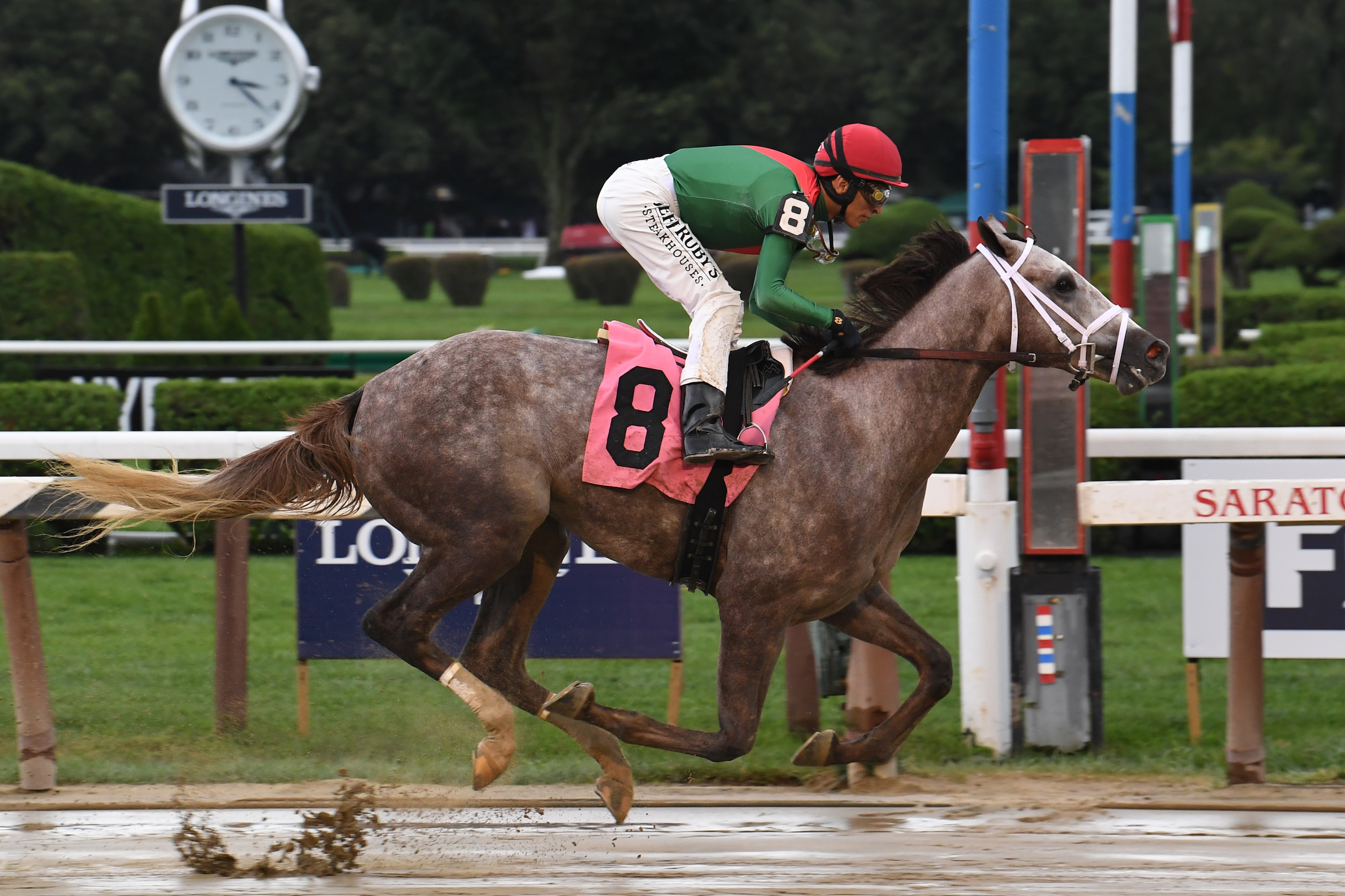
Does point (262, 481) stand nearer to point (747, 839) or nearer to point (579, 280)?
point (747, 839)

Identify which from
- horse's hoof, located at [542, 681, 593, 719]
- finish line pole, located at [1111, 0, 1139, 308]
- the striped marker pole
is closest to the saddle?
horse's hoof, located at [542, 681, 593, 719]

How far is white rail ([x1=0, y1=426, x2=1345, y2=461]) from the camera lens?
15.6 feet

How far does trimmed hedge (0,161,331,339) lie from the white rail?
8061 mm

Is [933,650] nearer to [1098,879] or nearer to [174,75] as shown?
[1098,879]

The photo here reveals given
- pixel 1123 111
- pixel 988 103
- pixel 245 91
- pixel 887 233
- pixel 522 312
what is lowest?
pixel 988 103

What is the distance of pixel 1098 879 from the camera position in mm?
3660

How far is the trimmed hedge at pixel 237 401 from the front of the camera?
8.51m

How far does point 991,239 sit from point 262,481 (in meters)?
2.00

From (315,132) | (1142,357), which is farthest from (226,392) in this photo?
(315,132)

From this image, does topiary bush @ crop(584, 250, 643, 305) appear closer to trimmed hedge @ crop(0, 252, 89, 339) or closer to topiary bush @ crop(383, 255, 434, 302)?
topiary bush @ crop(383, 255, 434, 302)

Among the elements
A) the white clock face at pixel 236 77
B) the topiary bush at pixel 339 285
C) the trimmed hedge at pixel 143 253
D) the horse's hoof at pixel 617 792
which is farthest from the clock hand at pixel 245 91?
the topiary bush at pixel 339 285

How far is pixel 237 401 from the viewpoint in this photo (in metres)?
8.54

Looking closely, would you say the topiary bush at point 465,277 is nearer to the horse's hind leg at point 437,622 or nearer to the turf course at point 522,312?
the turf course at point 522,312

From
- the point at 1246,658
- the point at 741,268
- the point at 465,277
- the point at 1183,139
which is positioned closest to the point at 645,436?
the point at 1246,658
